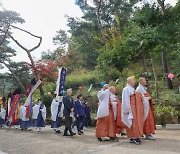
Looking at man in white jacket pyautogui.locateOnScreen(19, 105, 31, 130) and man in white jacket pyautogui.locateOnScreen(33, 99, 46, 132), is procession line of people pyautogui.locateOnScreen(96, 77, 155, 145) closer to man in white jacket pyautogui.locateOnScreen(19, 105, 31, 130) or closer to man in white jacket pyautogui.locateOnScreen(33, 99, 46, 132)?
man in white jacket pyautogui.locateOnScreen(33, 99, 46, 132)

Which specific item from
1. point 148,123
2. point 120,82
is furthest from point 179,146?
point 120,82

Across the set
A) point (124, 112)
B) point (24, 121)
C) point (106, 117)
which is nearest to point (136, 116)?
point (124, 112)

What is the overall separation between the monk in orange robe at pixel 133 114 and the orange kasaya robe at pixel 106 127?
2.60 ft

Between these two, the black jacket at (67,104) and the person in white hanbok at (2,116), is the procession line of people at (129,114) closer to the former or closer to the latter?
the black jacket at (67,104)

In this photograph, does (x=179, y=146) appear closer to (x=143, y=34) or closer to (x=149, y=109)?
(x=149, y=109)

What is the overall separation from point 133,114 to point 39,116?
656 centimetres

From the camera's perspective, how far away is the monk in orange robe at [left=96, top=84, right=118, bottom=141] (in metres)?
7.61

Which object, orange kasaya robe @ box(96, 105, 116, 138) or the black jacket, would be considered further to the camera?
the black jacket

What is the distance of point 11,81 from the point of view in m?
26.8

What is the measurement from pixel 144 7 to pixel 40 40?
9473 mm

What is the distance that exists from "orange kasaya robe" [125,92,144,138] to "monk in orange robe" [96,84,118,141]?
852mm

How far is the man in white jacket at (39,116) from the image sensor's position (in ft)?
40.6

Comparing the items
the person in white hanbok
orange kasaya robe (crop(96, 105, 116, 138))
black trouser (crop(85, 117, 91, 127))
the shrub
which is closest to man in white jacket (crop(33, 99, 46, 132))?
black trouser (crop(85, 117, 91, 127))

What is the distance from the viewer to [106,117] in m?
7.71
